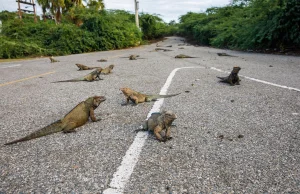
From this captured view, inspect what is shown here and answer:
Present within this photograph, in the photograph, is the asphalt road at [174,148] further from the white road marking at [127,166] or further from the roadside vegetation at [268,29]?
the roadside vegetation at [268,29]

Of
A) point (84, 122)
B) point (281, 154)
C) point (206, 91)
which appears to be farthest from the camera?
point (206, 91)

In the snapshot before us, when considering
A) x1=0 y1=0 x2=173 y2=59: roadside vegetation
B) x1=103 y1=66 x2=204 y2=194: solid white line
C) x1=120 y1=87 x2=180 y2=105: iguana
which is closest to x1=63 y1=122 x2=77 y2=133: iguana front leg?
x1=103 y1=66 x2=204 y2=194: solid white line

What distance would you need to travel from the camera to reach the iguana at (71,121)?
9.59 ft

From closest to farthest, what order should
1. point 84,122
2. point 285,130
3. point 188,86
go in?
point 285,130 < point 84,122 < point 188,86

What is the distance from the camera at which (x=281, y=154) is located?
7.81ft

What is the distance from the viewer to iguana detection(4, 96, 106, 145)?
2.92 m

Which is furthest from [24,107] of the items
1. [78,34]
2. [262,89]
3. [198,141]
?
[78,34]

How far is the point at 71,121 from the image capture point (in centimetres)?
314

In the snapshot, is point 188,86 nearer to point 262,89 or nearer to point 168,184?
point 262,89

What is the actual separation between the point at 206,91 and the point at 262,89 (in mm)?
1226

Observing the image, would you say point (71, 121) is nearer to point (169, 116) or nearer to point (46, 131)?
point (46, 131)

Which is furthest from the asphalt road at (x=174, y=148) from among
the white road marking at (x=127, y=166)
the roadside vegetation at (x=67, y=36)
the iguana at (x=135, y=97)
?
the roadside vegetation at (x=67, y=36)

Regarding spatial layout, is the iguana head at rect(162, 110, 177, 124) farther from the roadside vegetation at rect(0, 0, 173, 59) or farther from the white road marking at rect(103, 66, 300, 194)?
the roadside vegetation at rect(0, 0, 173, 59)

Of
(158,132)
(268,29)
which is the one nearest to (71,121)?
(158,132)
